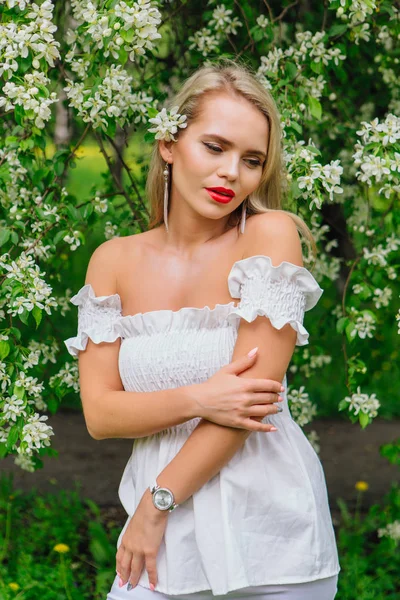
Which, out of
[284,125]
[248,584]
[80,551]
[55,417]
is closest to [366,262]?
[284,125]

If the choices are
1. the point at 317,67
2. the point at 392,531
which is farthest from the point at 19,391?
the point at 392,531

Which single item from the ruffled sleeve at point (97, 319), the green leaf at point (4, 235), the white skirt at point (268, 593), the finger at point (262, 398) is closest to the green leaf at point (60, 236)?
the green leaf at point (4, 235)

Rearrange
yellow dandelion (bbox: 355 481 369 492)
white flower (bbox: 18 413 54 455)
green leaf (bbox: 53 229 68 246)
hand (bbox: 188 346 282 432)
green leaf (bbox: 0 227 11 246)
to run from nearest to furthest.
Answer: hand (bbox: 188 346 282 432) < white flower (bbox: 18 413 54 455) < green leaf (bbox: 0 227 11 246) < green leaf (bbox: 53 229 68 246) < yellow dandelion (bbox: 355 481 369 492)

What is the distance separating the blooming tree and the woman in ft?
0.65

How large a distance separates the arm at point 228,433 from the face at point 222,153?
0.70 feet

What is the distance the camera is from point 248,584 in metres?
2.06

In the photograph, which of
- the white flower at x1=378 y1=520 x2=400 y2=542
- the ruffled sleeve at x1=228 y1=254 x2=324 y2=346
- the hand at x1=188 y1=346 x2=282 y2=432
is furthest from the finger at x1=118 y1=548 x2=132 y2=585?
the white flower at x1=378 y1=520 x2=400 y2=542

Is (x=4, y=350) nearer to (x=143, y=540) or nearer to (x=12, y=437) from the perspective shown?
(x=12, y=437)

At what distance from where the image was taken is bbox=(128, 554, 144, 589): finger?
7.11 ft

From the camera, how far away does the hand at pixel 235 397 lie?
2.05 metres

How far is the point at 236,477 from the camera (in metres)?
2.13

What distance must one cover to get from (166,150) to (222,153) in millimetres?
231

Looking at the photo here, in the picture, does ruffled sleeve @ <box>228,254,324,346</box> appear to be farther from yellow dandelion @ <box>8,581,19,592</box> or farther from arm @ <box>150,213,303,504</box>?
yellow dandelion @ <box>8,581,19,592</box>

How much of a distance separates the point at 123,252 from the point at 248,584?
954 mm
